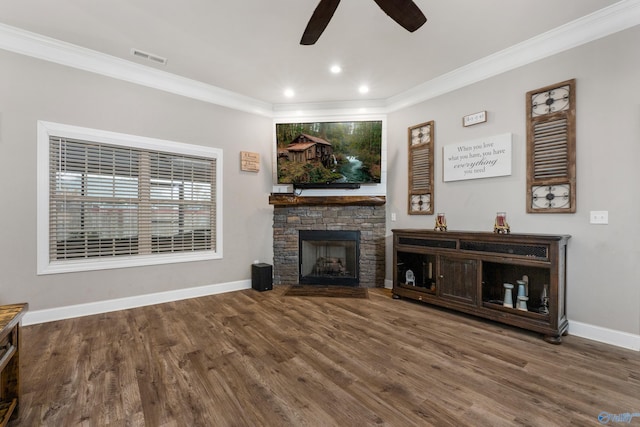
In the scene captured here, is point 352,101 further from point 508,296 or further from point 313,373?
point 313,373

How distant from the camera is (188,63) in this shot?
11.1 ft

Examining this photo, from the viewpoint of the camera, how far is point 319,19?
2.06m

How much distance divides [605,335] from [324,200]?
3395 millimetres

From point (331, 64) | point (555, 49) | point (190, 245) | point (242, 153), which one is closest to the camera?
point (555, 49)

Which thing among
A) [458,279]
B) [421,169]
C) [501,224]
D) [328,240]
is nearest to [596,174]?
[501,224]

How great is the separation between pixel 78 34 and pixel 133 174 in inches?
59.5

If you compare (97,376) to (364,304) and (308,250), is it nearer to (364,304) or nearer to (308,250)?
(364,304)

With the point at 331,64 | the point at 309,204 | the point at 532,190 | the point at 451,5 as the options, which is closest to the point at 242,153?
the point at 309,204

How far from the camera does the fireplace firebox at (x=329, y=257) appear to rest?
441 centimetres

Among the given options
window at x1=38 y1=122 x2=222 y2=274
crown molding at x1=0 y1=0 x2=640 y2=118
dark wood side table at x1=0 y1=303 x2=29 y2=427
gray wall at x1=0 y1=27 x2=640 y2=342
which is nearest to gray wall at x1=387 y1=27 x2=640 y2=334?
gray wall at x1=0 y1=27 x2=640 y2=342

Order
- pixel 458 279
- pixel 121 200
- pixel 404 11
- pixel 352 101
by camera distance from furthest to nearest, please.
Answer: pixel 352 101, pixel 121 200, pixel 458 279, pixel 404 11

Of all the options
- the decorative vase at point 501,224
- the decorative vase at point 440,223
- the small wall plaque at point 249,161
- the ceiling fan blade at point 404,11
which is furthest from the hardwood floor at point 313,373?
the ceiling fan blade at point 404,11

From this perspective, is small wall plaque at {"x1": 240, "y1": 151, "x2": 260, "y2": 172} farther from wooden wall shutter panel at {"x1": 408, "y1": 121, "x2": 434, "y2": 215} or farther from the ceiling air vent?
wooden wall shutter panel at {"x1": 408, "y1": 121, "x2": 434, "y2": 215}

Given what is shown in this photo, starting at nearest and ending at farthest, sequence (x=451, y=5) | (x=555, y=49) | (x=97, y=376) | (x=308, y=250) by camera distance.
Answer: (x=97, y=376)
(x=451, y=5)
(x=555, y=49)
(x=308, y=250)
